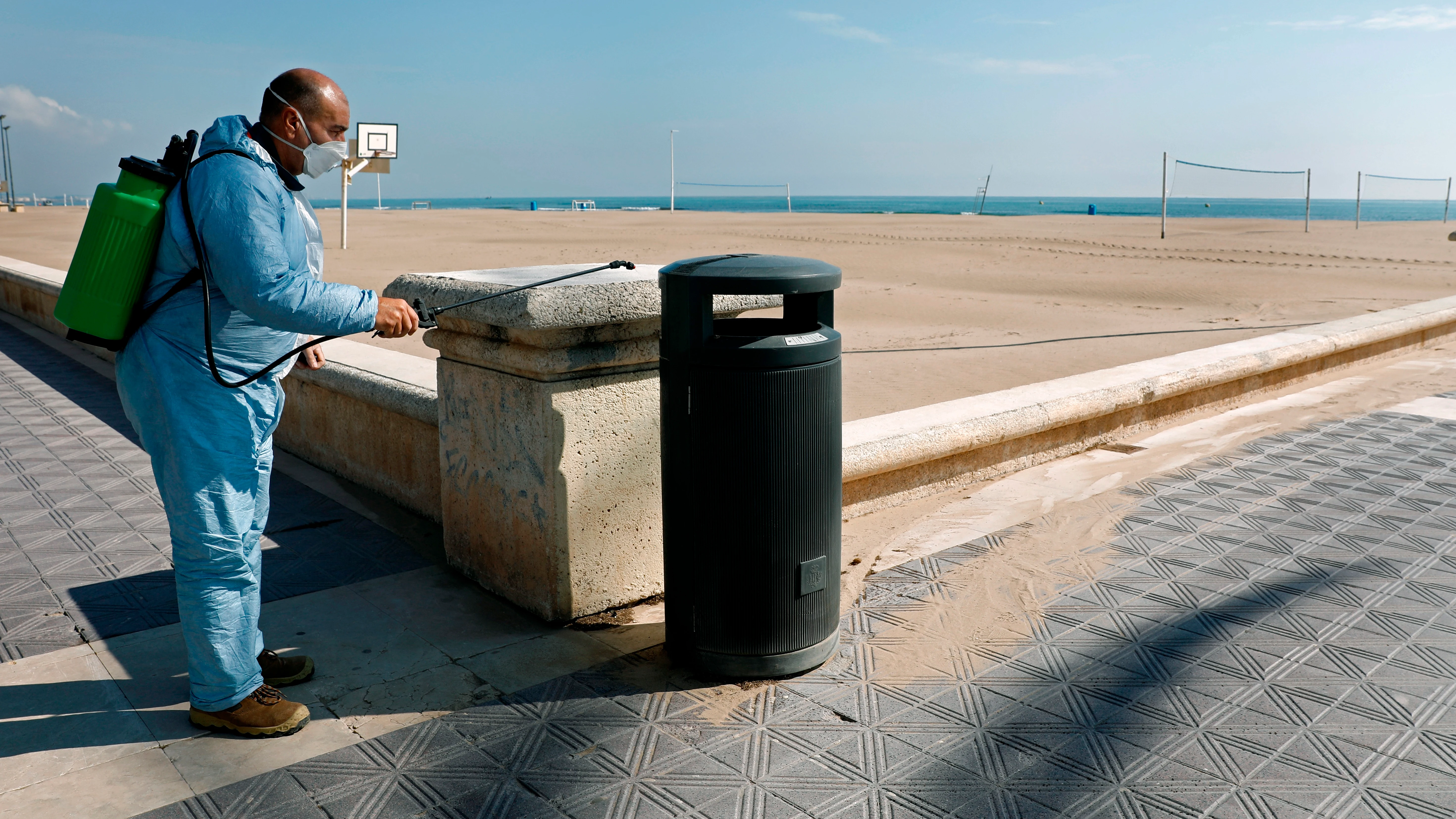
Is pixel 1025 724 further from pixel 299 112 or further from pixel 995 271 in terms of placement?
pixel 995 271

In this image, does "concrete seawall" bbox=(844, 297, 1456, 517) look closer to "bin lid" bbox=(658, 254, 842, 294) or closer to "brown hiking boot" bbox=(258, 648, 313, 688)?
"bin lid" bbox=(658, 254, 842, 294)

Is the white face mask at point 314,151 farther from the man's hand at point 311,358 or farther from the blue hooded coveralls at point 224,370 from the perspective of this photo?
the man's hand at point 311,358

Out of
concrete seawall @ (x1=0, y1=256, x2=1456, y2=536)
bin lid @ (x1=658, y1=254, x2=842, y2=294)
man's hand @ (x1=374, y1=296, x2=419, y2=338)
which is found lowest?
concrete seawall @ (x1=0, y1=256, x2=1456, y2=536)

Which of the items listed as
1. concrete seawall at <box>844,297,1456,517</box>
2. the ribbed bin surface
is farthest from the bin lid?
concrete seawall at <box>844,297,1456,517</box>

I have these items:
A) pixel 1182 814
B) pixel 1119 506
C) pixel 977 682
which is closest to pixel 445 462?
pixel 977 682

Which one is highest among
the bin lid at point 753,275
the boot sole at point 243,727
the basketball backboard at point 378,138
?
the basketball backboard at point 378,138

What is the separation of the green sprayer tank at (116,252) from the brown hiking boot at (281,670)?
1.07 m

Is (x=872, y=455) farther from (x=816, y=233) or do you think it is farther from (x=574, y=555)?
(x=816, y=233)

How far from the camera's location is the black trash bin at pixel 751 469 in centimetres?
295

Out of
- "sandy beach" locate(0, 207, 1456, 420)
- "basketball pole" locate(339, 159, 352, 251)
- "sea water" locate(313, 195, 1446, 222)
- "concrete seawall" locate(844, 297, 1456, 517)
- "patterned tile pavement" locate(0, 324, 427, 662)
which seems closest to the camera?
"patterned tile pavement" locate(0, 324, 427, 662)

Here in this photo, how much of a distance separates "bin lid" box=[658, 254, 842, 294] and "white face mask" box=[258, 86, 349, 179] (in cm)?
98

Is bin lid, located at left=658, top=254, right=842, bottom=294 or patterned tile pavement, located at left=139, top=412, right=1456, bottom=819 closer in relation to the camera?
patterned tile pavement, located at left=139, top=412, right=1456, bottom=819

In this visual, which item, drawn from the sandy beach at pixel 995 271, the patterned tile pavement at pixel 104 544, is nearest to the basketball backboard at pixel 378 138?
the sandy beach at pixel 995 271

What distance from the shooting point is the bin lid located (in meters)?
2.91
